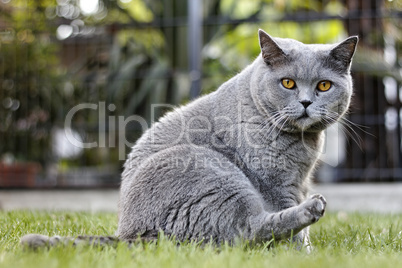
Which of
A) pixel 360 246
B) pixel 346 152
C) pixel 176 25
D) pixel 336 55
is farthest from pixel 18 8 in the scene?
pixel 360 246

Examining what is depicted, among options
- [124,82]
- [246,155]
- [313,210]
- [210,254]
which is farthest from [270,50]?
[124,82]

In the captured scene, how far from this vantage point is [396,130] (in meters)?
4.86

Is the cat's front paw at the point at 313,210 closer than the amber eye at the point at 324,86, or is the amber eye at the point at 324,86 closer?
the cat's front paw at the point at 313,210

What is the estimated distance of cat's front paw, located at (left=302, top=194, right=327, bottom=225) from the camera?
1907mm

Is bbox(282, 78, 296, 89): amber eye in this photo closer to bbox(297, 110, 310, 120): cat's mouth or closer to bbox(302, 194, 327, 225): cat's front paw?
bbox(297, 110, 310, 120): cat's mouth

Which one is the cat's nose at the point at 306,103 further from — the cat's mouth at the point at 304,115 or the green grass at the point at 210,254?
the green grass at the point at 210,254

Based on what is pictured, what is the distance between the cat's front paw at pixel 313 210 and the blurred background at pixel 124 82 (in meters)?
2.85

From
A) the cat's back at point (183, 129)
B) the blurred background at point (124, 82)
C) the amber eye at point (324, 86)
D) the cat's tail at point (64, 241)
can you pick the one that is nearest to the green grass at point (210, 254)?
the cat's tail at point (64, 241)

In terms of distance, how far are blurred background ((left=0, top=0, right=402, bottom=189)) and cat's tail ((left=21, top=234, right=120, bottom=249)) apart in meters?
2.93

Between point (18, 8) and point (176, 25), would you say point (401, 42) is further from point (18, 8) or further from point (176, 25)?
point (18, 8)

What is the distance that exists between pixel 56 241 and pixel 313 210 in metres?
0.96

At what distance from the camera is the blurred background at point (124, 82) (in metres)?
4.87

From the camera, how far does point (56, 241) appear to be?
5.83 ft

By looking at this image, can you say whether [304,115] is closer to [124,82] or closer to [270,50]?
[270,50]
